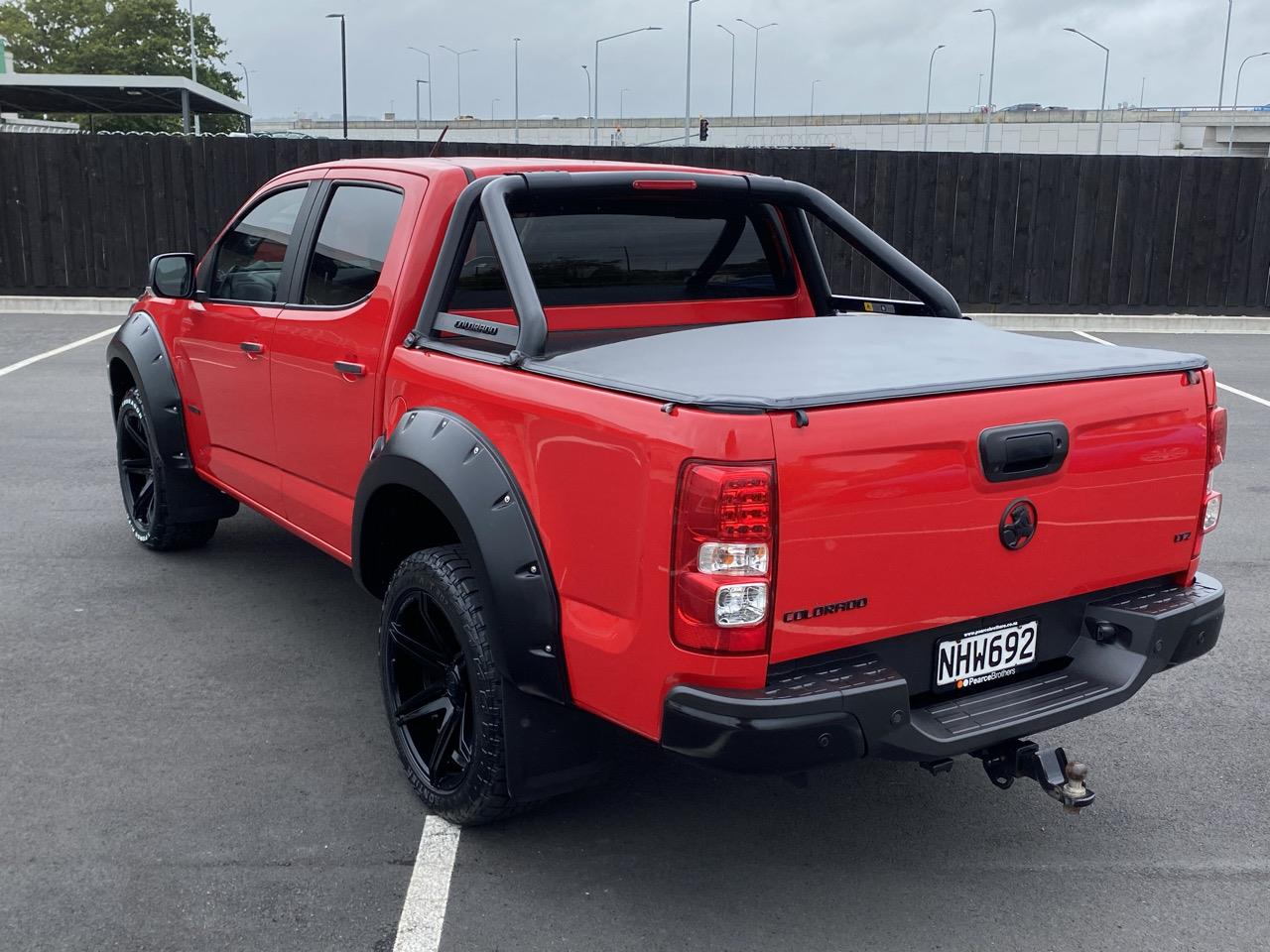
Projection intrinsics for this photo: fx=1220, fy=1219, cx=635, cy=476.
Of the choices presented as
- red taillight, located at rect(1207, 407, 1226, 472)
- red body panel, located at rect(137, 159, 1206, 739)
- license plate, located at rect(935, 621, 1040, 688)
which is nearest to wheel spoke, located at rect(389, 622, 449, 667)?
red body panel, located at rect(137, 159, 1206, 739)

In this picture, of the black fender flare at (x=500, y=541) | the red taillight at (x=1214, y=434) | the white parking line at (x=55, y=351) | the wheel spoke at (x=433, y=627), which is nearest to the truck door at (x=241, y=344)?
the wheel spoke at (x=433, y=627)

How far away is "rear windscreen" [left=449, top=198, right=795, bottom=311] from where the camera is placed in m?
3.99

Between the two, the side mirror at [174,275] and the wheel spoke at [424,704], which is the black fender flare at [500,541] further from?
the side mirror at [174,275]

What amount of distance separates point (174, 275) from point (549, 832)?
123 inches

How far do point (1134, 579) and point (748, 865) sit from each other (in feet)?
4.23

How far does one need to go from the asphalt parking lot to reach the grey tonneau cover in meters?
1.33

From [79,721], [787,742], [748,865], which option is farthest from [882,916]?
[79,721]

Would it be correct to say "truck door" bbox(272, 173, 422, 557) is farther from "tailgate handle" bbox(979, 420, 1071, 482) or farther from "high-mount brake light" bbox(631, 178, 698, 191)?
"tailgate handle" bbox(979, 420, 1071, 482)

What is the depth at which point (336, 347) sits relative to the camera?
4031mm

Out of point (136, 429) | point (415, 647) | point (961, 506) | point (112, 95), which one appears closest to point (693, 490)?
Answer: point (961, 506)

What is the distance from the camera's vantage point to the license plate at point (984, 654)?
2939mm

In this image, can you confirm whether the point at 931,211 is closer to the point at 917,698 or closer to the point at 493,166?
the point at 493,166

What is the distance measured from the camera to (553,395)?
2.96 metres

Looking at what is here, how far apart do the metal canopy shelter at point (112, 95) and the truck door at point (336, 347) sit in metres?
23.2
